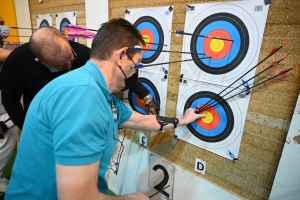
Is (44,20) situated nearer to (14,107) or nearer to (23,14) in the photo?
(23,14)

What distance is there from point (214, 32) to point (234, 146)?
1.71ft

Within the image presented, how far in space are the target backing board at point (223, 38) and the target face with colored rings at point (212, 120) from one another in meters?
0.09

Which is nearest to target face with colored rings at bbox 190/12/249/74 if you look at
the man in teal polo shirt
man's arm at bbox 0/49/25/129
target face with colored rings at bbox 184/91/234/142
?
A: target face with colored rings at bbox 184/91/234/142

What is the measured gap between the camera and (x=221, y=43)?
0.84m

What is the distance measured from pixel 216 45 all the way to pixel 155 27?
1.21ft

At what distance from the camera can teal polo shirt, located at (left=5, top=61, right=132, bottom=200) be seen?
0.44 m

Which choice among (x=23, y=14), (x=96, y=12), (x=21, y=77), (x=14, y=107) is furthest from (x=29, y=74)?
(x=23, y=14)

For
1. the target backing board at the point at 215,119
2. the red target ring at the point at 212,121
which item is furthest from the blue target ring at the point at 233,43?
the red target ring at the point at 212,121

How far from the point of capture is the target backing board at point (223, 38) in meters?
0.75

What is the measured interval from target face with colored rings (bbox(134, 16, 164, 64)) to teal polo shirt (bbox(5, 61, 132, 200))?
569 millimetres

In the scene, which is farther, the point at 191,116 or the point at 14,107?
the point at 14,107

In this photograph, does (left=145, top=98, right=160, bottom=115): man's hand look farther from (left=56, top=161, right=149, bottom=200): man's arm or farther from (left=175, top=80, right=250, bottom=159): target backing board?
(left=56, top=161, right=149, bottom=200): man's arm

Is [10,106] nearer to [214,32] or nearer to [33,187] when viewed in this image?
[33,187]

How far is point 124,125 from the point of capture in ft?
3.06
